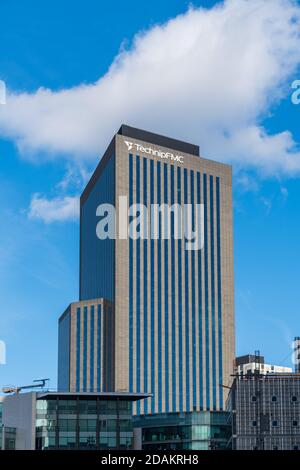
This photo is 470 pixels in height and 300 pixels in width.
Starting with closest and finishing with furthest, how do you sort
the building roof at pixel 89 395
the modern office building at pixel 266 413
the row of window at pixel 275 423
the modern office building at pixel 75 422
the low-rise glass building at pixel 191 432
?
the modern office building at pixel 75 422 < the building roof at pixel 89 395 < the modern office building at pixel 266 413 < the row of window at pixel 275 423 < the low-rise glass building at pixel 191 432

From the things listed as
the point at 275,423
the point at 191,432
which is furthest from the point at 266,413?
the point at 191,432

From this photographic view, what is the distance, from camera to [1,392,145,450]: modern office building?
417 feet

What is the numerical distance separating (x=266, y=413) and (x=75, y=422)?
141 feet

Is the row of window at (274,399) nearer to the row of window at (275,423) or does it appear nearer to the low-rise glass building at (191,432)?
the row of window at (275,423)

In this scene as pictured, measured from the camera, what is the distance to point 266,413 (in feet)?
512

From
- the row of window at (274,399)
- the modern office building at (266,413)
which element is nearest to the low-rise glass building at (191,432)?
the modern office building at (266,413)

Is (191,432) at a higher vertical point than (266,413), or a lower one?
lower

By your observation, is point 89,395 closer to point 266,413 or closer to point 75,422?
point 75,422

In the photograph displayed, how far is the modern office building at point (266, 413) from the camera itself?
154 metres

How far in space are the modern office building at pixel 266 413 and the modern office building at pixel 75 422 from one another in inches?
1298
